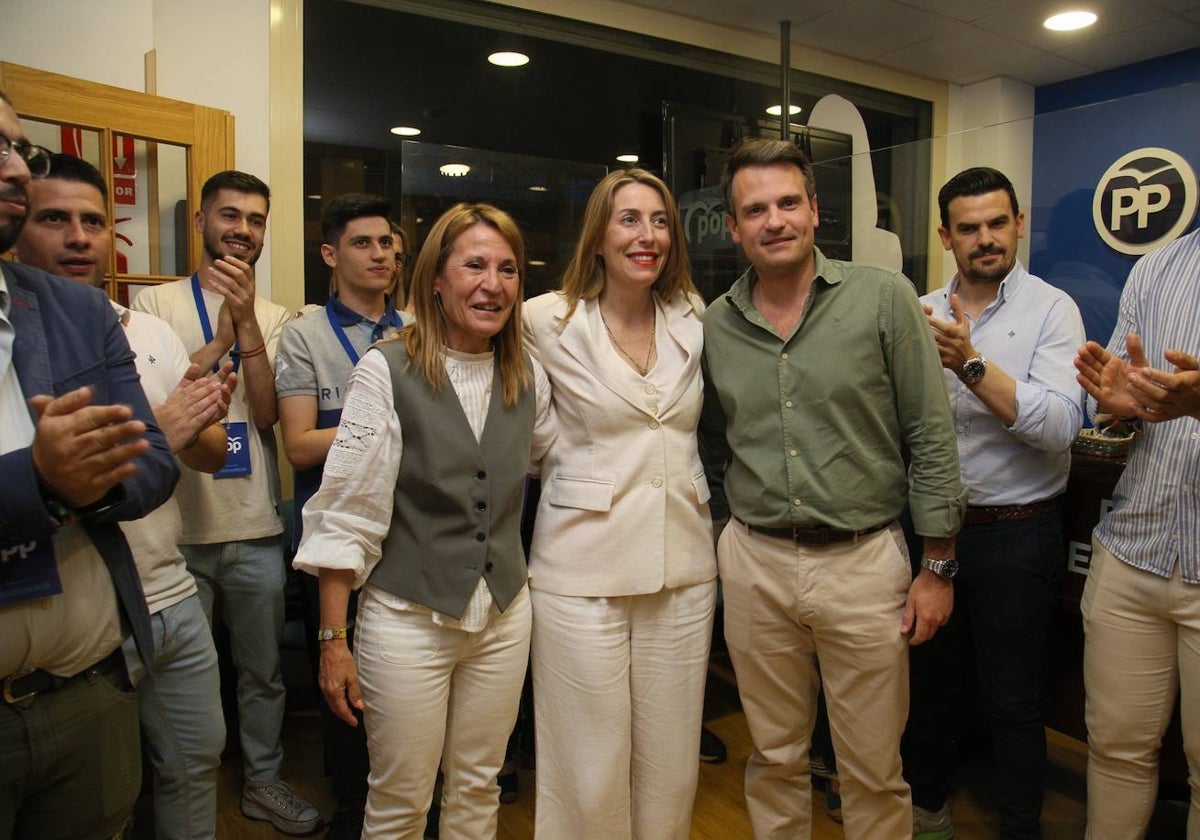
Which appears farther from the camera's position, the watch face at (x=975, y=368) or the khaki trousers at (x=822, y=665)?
the watch face at (x=975, y=368)

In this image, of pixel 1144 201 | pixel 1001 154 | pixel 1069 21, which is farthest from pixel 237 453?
pixel 1069 21

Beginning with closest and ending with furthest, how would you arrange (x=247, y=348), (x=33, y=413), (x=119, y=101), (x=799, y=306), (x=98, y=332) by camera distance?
1. (x=33, y=413)
2. (x=98, y=332)
3. (x=799, y=306)
4. (x=247, y=348)
5. (x=119, y=101)

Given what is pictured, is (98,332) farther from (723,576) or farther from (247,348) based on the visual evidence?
(723,576)

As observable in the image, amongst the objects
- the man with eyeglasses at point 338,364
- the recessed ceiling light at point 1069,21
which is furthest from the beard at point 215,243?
the recessed ceiling light at point 1069,21

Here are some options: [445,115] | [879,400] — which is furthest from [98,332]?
[445,115]

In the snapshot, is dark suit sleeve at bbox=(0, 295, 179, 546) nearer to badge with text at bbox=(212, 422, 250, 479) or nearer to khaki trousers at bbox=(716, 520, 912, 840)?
badge with text at bbox=(212, 422, 250, 479)

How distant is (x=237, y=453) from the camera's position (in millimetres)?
2391

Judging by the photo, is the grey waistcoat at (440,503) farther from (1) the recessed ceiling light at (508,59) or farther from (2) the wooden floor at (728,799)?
(1) the recessed ceiling light at (508,59)

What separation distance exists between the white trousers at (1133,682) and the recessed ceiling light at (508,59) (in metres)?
3.22

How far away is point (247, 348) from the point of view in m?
2.32

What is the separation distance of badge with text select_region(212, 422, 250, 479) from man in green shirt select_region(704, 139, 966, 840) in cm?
135

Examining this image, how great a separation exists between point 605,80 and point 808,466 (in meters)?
3.05

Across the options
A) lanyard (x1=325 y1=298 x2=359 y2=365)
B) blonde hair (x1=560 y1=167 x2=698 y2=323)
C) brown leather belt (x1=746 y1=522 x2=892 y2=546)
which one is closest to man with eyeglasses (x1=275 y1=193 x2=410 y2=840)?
lanyard (x1=325 y1=298 x2=359 y2=365)

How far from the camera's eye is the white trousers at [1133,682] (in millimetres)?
1779
